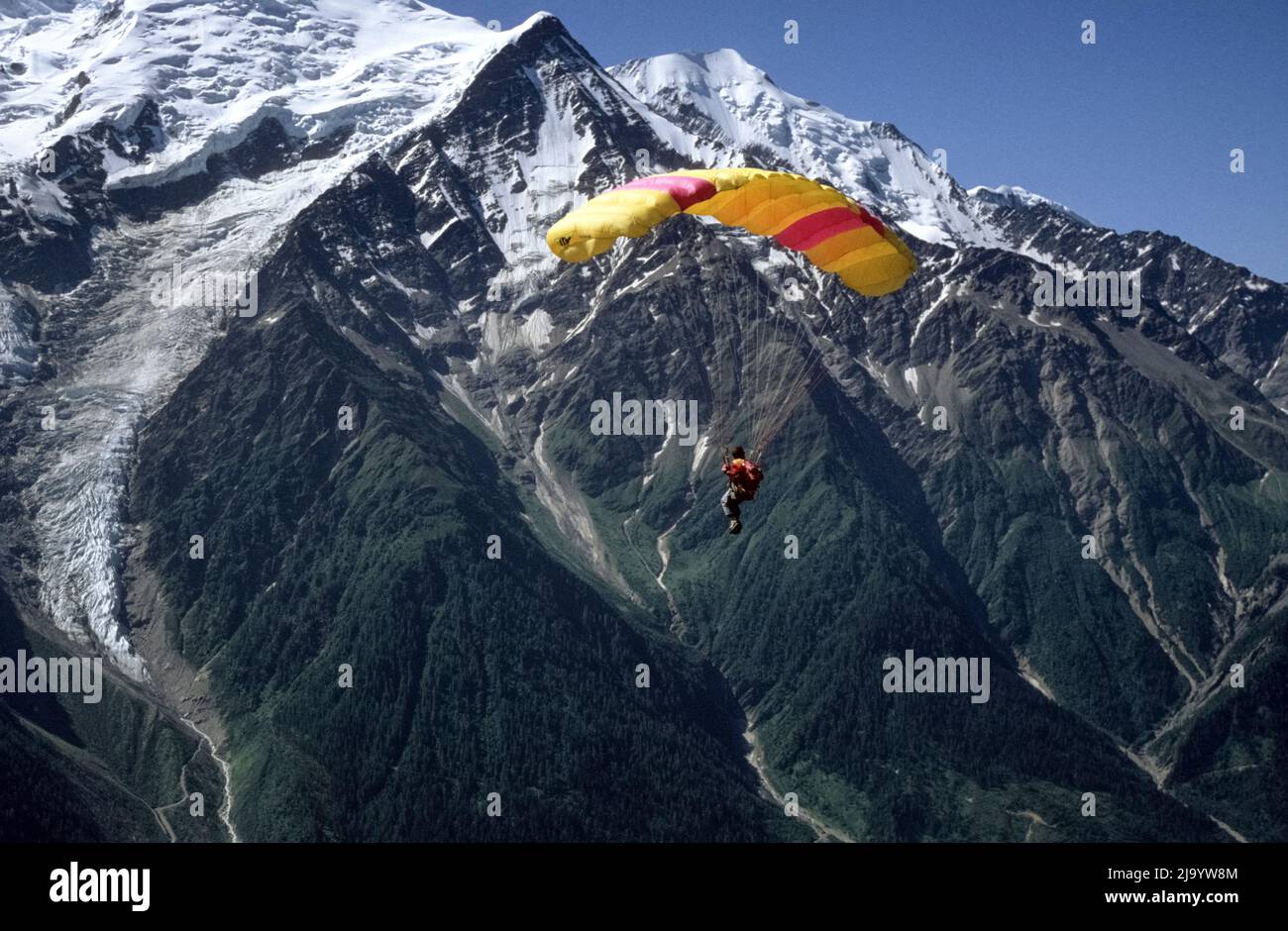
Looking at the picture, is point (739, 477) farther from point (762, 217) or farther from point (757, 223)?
point (762, 217)

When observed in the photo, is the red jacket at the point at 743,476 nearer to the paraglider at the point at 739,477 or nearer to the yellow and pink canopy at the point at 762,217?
the paraglider at the point at 739,477

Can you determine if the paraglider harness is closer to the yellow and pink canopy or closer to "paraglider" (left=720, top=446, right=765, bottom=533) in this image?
"paraglider" (left=720, top=446, right=765, bottom=533)

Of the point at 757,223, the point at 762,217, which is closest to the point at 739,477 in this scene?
the point at 757,223

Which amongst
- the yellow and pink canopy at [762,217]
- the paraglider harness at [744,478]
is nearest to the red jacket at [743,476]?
the paraglider harness at [744,478]

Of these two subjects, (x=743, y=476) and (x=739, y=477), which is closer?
(x=743, y=476)
